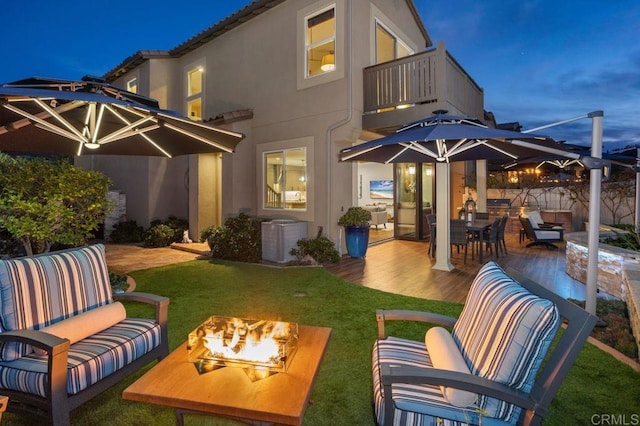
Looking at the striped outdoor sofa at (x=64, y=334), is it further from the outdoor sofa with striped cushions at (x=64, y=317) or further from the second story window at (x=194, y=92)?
the second story window at (x=194, y=92)

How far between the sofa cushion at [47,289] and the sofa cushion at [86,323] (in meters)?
0.11

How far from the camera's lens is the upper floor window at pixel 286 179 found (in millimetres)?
8609

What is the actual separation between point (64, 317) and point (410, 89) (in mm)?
7262

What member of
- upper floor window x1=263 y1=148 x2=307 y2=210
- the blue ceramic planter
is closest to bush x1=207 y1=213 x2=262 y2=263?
upper floor window x1=263 y1=148 x2=307 y2=210

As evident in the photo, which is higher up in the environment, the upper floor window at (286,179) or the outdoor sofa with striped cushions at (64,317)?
the upper floor window at (286,179)

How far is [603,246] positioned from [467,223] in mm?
2796

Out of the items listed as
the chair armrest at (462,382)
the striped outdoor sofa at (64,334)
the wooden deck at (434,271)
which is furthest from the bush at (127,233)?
the chair armrest at (462,382)

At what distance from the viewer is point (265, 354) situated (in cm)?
213

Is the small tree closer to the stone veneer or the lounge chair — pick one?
the stone veneer

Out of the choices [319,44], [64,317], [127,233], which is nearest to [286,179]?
[319,44]

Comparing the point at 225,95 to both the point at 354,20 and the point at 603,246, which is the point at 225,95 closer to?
the point at 354,20

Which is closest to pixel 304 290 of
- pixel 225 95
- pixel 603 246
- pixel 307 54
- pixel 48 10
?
pixel 603 246
